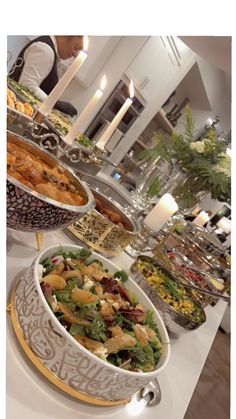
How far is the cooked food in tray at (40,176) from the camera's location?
514 millimetres

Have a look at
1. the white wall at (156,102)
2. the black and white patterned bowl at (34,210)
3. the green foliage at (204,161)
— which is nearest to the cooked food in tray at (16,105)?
the black and white patterned bowl at (34,210)

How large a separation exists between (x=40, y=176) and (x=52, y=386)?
308 millimetres

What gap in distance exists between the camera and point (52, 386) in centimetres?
43

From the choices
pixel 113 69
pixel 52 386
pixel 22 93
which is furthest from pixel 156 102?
pixel 52 386

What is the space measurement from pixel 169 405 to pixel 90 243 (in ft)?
1.19

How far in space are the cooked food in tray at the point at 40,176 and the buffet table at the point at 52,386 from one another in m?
0.13

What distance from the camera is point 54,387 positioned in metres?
0.43

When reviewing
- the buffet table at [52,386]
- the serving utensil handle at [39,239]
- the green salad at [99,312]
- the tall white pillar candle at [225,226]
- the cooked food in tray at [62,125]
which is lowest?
the buffet table at [52,386]

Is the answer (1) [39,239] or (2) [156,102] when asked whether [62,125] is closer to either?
(1) [39,239]

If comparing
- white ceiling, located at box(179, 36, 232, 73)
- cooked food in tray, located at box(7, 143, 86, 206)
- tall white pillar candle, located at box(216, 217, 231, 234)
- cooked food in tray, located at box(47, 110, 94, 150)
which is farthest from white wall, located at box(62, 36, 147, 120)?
cooked food in tray, located at box(7, 143, 86, 206)

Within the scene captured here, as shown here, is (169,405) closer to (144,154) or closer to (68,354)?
(68,354)

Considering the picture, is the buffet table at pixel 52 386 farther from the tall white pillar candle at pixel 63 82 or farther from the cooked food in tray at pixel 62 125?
the cooked food in tray at pixel 62 125
